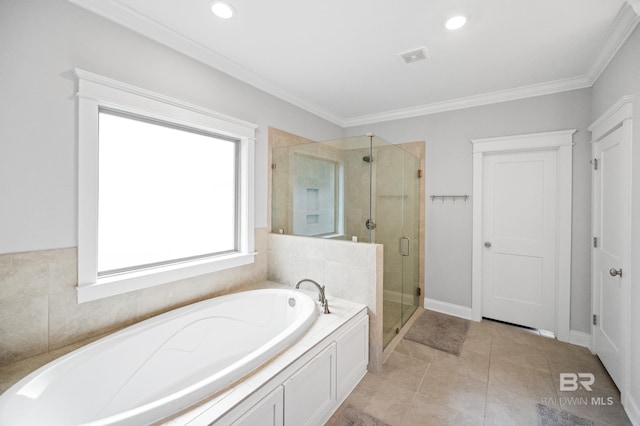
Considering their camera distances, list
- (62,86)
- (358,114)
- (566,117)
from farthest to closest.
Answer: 1. (358,114)
2. (566,117)
3. (62,86)

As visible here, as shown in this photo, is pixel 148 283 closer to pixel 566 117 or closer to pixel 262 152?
pixel 262 152

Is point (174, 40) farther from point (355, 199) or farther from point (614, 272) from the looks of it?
point (614, 272)

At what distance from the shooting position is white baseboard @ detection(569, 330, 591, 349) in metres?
2.54

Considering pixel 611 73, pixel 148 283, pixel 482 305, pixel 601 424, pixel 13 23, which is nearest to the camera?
pixel 13 23

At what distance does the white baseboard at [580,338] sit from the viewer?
254 centimetres

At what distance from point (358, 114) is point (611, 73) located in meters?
2.42

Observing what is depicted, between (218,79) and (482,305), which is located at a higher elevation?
(218,79)

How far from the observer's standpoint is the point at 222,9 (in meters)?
1.70

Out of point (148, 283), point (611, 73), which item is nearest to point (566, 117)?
Result: point (611, 73)

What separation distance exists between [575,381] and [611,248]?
3.50ft

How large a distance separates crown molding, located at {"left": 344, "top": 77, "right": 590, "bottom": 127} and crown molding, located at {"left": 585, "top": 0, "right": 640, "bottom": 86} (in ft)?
0.77

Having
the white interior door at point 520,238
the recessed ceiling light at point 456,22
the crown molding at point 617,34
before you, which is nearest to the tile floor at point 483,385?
the white interior door at point 520,238

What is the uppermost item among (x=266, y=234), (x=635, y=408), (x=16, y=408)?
(x=266, y=234)

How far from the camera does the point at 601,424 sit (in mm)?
1662
